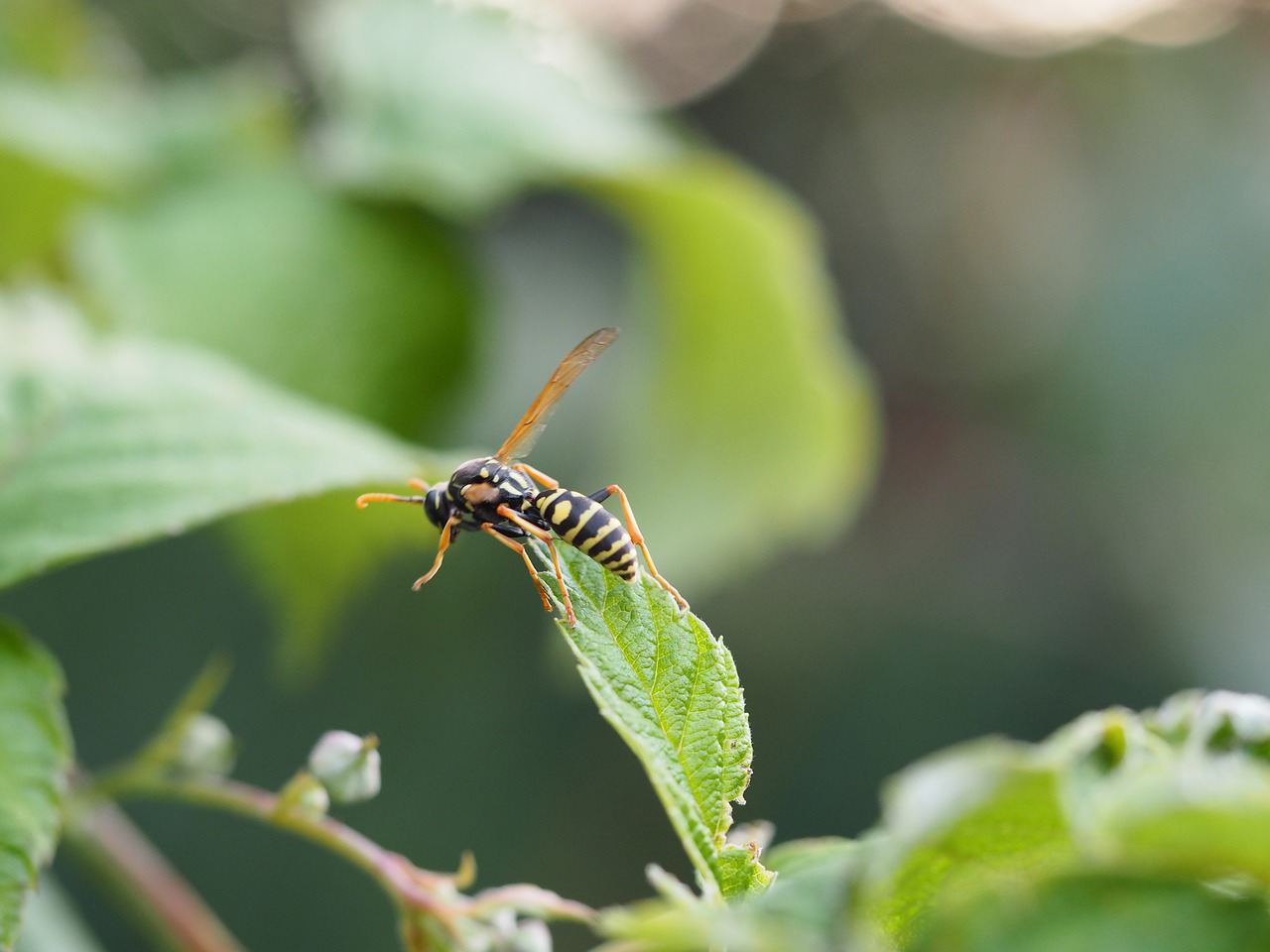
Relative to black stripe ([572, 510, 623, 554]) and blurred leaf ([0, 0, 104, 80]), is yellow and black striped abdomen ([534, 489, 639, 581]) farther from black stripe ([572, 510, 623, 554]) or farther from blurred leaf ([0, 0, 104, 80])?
blurred leaf ([0, 0, 104, 80])

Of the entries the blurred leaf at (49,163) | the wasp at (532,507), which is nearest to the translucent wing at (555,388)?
the wasp at (532,507)

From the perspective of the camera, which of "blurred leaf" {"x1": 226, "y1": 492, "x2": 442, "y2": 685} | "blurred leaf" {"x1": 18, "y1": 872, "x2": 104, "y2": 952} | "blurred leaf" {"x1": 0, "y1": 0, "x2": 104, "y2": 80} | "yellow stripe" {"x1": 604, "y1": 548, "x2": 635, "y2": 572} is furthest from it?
"blurred leaf" {"x1": 0, "y1": 0, "x2": 104, "y2": 80}

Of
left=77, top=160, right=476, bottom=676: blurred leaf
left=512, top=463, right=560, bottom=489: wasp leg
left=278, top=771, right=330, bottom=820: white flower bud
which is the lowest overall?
left=278, top=771, right=330, bottom=820: white flower bud

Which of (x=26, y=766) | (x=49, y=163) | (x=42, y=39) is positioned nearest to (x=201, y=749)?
(x=26, y=766)

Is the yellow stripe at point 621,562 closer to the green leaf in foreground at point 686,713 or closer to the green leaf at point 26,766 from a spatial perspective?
the green leaf in foreground at point 686,713

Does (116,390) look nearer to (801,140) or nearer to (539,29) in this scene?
(539,29)

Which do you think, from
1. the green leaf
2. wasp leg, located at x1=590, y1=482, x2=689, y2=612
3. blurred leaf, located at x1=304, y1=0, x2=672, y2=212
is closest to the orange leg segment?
wasp leg, located at x1=590, y1=482, x2=689, y2=612

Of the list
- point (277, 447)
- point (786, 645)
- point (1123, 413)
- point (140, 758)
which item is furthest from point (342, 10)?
point (1123, 413)
